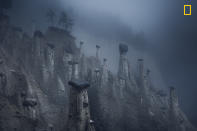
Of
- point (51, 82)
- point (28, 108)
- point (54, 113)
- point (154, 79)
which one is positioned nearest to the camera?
point (28, 108)

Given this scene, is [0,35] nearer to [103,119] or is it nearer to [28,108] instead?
[28,108]

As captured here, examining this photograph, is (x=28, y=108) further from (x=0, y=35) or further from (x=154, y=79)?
(x=154, y=79)

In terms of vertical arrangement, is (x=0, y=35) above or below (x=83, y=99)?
above

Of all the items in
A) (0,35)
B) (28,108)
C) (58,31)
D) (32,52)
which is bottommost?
(28,108)

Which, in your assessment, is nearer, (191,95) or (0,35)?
(0,35)

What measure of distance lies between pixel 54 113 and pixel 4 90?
1201 cm

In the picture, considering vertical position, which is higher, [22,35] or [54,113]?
[22,35]

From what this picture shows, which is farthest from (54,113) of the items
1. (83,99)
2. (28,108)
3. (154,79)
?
(154,79)

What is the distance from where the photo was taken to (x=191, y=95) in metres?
93.7

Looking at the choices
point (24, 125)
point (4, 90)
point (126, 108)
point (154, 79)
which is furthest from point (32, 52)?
point (154, 79)

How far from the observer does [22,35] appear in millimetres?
48531

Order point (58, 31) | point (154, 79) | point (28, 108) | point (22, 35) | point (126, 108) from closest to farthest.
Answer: point (28, 108), point (126, 108), point (22, 35), point (58, 31), point (154, 79)

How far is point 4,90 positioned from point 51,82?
1270 centimetres

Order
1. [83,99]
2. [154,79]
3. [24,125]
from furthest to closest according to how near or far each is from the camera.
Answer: [154,79]
[24,125]
[83,99]
